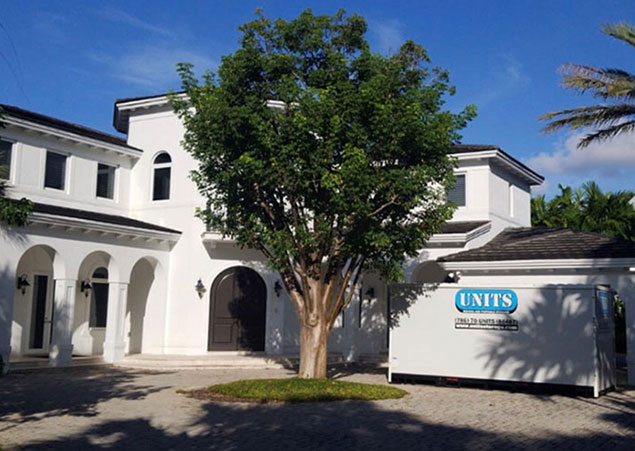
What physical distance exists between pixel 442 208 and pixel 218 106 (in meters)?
5.65

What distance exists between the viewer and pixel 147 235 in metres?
22.2

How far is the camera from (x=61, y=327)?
19203 millimetres

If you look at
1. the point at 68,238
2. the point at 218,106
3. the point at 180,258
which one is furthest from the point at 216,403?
the point at 180,258

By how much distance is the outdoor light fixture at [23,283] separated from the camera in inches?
853

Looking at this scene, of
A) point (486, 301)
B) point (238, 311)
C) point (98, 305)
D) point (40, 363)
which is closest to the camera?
point (486, 301)

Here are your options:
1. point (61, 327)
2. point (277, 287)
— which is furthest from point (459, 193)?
point (61, 327)

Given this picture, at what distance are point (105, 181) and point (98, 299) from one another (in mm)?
4216

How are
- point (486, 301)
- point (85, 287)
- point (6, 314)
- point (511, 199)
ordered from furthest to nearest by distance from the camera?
point (511, 199)
point (85, 287)
point (6, 314)
point (486, 301)

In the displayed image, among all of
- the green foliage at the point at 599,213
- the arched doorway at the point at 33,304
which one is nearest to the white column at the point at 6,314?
the arched doorway at the point at 33,304

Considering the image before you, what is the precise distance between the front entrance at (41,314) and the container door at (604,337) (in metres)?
16.7

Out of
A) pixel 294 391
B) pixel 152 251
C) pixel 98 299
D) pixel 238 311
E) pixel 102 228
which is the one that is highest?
pixel 102 228

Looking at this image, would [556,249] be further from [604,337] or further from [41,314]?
[41,314]

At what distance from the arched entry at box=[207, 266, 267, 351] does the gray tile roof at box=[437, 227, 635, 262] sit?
7.24m

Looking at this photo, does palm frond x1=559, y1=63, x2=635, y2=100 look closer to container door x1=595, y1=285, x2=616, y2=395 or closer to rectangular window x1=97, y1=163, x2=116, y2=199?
container door x1=595, y1=285, x2=616, y2=395
